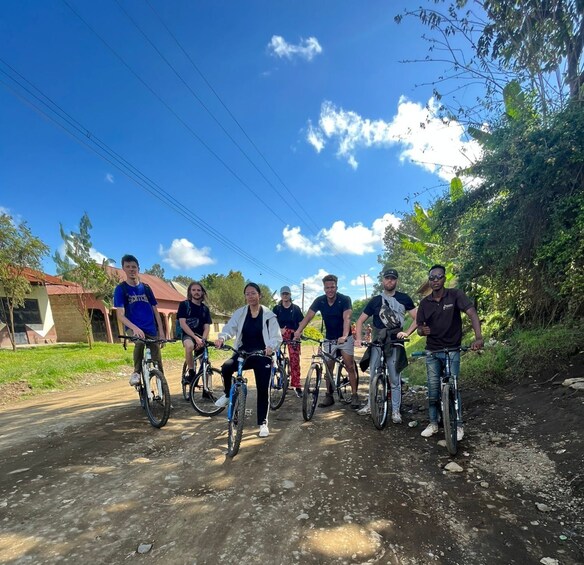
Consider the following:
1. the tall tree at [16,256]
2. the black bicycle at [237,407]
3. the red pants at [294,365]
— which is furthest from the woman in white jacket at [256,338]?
the tall tree at [16,256]

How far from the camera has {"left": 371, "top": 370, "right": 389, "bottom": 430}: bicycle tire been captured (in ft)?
15.5

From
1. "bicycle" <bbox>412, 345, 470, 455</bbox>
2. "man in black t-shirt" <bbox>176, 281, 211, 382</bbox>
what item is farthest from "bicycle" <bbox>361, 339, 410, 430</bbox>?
"man in black t-shirt" <bbox>176, 281, 211, 382</bbox>

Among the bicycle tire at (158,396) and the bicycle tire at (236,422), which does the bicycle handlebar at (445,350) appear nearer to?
the bicycle tire at (236,422)

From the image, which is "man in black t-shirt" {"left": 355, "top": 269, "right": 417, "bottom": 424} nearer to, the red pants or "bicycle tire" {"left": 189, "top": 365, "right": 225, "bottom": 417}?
the red pants

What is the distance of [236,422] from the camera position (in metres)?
4.07

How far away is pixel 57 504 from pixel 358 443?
120 inches

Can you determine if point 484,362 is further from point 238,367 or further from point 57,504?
point 57,504

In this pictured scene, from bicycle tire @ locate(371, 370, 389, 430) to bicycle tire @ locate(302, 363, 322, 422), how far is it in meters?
0.98

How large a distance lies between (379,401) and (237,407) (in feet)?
6.71

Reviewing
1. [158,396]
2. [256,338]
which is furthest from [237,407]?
[158,396]

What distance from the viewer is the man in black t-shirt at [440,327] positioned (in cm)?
439

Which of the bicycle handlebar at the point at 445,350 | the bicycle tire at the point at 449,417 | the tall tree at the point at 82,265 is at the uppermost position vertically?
the tall tree at the point at 82,265

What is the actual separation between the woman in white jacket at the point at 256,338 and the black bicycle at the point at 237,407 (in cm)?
13

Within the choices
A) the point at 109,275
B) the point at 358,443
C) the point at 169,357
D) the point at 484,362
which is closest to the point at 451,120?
the point at 484,362
